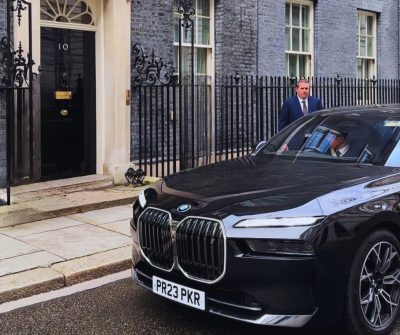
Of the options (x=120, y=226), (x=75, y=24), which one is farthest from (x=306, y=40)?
(x=120, y=226)

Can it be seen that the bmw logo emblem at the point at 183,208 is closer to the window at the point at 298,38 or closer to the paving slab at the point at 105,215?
the paving slab at the point at 105,215

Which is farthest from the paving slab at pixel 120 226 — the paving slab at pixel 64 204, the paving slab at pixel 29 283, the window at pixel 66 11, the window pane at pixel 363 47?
the window pane at pixel 363 47

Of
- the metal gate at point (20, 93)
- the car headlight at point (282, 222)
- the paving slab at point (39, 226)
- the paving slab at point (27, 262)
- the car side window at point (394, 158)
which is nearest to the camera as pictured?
the car headlight at point (282, 222)

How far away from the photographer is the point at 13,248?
6246mm

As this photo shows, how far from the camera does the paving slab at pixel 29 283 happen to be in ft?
16.6

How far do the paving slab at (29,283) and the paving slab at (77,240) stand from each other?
1.70 ft

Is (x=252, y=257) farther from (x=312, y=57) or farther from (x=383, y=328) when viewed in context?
(x=312, y=57)

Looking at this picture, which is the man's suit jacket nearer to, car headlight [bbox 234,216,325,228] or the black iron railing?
the black iron railing

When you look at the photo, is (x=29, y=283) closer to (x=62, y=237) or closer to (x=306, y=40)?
(x=62, y=237)

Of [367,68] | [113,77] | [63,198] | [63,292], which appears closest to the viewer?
[63,292]

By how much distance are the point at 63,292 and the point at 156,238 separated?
1.50m

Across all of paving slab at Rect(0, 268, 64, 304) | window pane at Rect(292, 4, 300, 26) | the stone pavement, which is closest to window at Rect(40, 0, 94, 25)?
the stone pavement

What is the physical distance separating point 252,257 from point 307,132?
211 centimetres

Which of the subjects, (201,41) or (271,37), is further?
(271,37)
